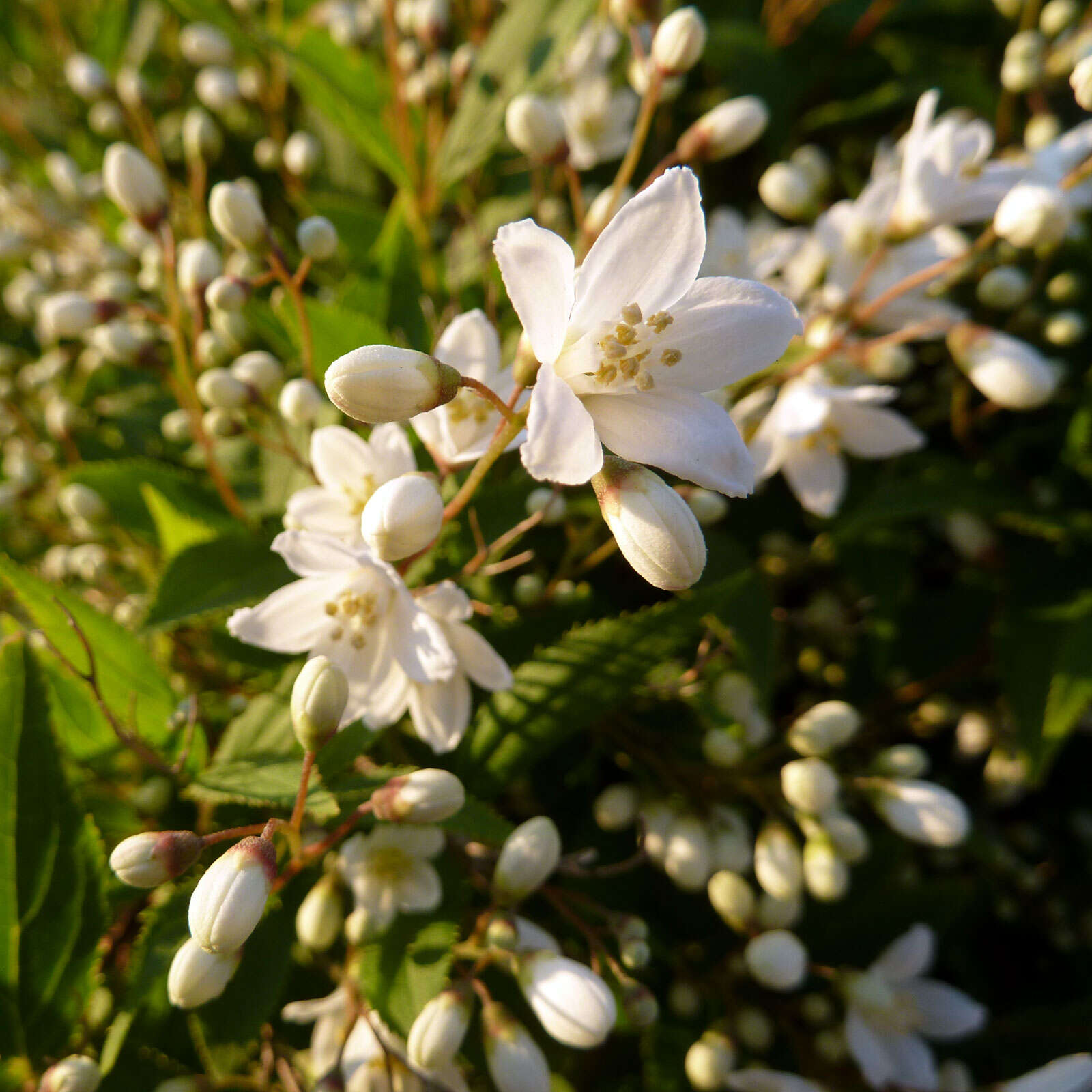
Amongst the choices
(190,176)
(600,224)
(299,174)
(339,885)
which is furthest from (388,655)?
(190,176)

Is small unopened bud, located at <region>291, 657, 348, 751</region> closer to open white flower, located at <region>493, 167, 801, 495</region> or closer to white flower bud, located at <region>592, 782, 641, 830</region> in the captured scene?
open white flower, located at <region>493, 167, 801, 495</region>

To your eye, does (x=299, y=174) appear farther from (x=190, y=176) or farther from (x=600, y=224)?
(x=600, y=224)

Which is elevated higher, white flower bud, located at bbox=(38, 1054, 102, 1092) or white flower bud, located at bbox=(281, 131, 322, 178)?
white flower bud, located at bbox=(281, 131, 322, 178)

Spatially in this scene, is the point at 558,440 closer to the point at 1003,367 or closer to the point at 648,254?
the point at 648,254

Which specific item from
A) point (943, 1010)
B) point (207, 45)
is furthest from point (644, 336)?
point (207, 45)

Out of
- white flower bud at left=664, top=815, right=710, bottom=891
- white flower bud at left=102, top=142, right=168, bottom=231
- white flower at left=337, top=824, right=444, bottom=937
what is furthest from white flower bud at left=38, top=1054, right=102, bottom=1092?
white flower bud at left=102, top=142, right=168, bottom=231
